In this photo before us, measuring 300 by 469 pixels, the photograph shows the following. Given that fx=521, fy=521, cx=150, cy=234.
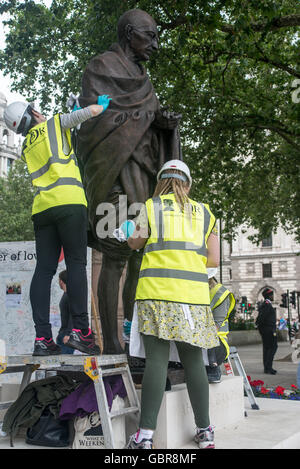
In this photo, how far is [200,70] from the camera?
1320 cm

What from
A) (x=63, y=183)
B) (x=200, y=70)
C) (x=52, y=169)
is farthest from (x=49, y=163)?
(x=200, y=70)

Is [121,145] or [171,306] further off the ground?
[121,145]

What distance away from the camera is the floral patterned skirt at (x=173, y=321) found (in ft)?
10.5

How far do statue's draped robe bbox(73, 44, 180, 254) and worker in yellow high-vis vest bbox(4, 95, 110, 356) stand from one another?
1.30 ft

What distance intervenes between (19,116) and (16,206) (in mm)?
35718

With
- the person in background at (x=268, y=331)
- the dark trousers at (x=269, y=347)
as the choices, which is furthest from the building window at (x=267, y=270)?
the dark trousers at (x=269, y=347)

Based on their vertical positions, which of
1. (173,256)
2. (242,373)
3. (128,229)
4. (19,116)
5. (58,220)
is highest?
(19,116)

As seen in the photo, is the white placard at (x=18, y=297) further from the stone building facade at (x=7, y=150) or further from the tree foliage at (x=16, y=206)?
the stone building facade at (x=7, y=150)

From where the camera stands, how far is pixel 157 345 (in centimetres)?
325

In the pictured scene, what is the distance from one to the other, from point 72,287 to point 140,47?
2.26 m

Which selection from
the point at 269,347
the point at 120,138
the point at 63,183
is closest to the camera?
the point at 63,183

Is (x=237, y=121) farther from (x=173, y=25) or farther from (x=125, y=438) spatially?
(x=125, y=438)

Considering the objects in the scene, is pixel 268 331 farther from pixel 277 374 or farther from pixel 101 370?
pixel 101 370

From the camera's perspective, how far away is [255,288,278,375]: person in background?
13.7 m
